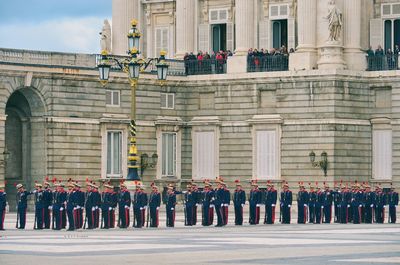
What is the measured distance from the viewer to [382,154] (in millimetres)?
78812

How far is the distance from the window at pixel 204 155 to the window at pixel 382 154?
27.1 ft

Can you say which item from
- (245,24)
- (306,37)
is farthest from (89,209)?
(245,24)

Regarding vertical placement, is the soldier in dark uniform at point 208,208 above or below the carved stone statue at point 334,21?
below

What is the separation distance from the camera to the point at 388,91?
258 feet

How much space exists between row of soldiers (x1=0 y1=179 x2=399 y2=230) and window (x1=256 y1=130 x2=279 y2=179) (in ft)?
37.0

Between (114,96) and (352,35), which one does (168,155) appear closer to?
(114,96)

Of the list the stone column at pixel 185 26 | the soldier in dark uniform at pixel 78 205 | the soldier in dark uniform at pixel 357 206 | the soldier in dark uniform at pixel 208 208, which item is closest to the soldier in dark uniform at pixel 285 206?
the soldier in dark uniform at pixel 357 206

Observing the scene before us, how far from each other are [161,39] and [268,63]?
9.29 metres

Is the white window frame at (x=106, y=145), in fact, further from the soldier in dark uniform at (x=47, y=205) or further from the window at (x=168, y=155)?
the soldier in dark uniform at (x=47, y=205)

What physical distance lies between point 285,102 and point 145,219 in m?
20.4

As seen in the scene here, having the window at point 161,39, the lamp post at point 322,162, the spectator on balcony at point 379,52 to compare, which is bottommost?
the lamp post at point 322,162

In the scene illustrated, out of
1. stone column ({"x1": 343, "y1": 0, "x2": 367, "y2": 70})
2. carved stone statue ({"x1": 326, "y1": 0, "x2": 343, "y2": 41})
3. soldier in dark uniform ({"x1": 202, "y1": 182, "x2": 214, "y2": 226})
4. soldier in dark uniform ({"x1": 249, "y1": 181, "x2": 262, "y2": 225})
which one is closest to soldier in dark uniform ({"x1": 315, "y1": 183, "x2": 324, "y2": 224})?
soldier in dark uniform ({"x1": 249, "y1": 181, "x2": 262, "y2": 225})

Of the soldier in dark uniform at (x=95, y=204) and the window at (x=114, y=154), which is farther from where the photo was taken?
the window at (x=114, y=154)

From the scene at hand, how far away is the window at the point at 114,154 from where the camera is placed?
3076 inches
